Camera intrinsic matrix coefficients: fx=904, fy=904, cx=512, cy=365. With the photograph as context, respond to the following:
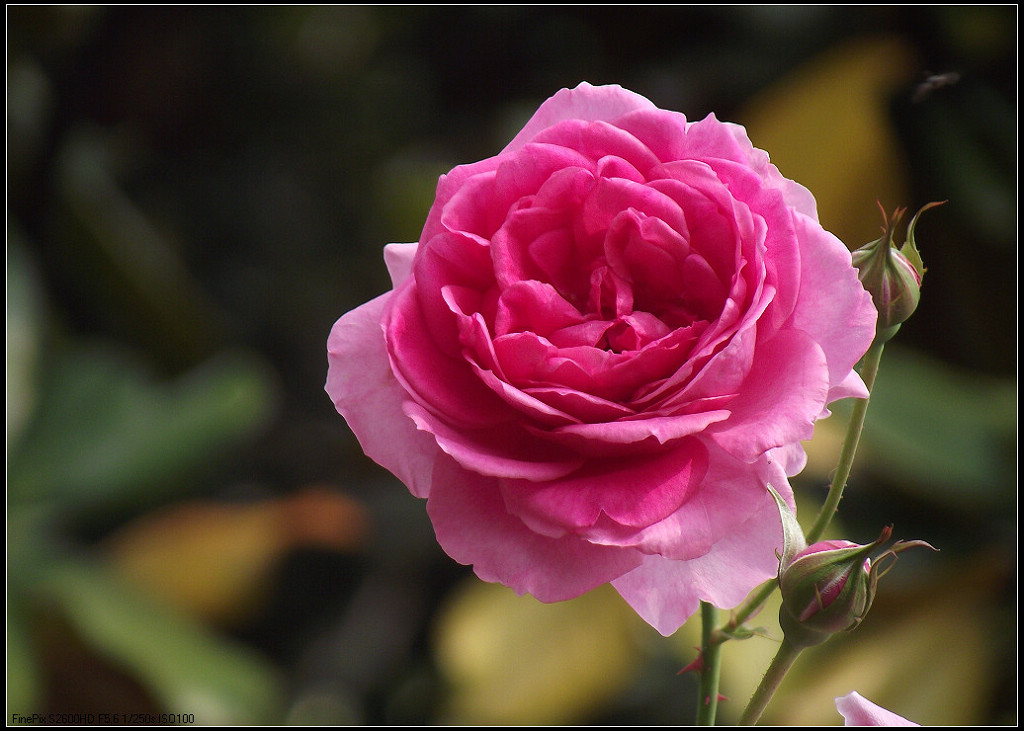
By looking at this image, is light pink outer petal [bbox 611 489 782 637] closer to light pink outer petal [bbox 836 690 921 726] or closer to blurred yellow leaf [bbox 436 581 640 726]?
light pink outer petal [bbox 836 690 921 726]

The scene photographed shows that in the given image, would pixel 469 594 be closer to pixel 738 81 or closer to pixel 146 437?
pixel 146 437

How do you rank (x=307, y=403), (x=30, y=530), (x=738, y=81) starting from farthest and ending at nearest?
(x=307, y=403) → (x=738, y=81) → (x=30, y=530)

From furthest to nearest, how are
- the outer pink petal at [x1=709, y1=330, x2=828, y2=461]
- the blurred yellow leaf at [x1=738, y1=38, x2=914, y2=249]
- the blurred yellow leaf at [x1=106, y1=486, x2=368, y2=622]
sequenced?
the blurred yellow leaf at [x1=106, y1=486, x2=368, y2=622], the blurred yellow leaf at [x1=738, y1=38, x2=914, y2=249], the outer pink petal at [x1=709, y1=330, x2=828, y2=461]

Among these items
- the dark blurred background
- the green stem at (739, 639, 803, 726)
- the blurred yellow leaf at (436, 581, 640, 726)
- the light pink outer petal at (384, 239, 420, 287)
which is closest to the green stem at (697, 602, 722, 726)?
the green stem at (739, 639, 803, 726)

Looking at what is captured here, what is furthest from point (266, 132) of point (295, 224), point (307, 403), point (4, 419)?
point (4, 419)

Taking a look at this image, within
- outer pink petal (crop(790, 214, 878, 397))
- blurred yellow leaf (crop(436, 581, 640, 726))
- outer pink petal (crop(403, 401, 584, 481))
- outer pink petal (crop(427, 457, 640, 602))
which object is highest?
outer pink petal (crop(790, 214, 878, 397))

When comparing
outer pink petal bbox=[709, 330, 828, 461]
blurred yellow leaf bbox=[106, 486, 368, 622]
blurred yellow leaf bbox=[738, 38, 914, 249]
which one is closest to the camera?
outer pink petal bbox=[709, 330, 828, 461]

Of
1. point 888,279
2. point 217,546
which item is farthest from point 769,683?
point 217,546

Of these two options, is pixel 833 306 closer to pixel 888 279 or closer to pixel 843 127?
pixel 888 279
